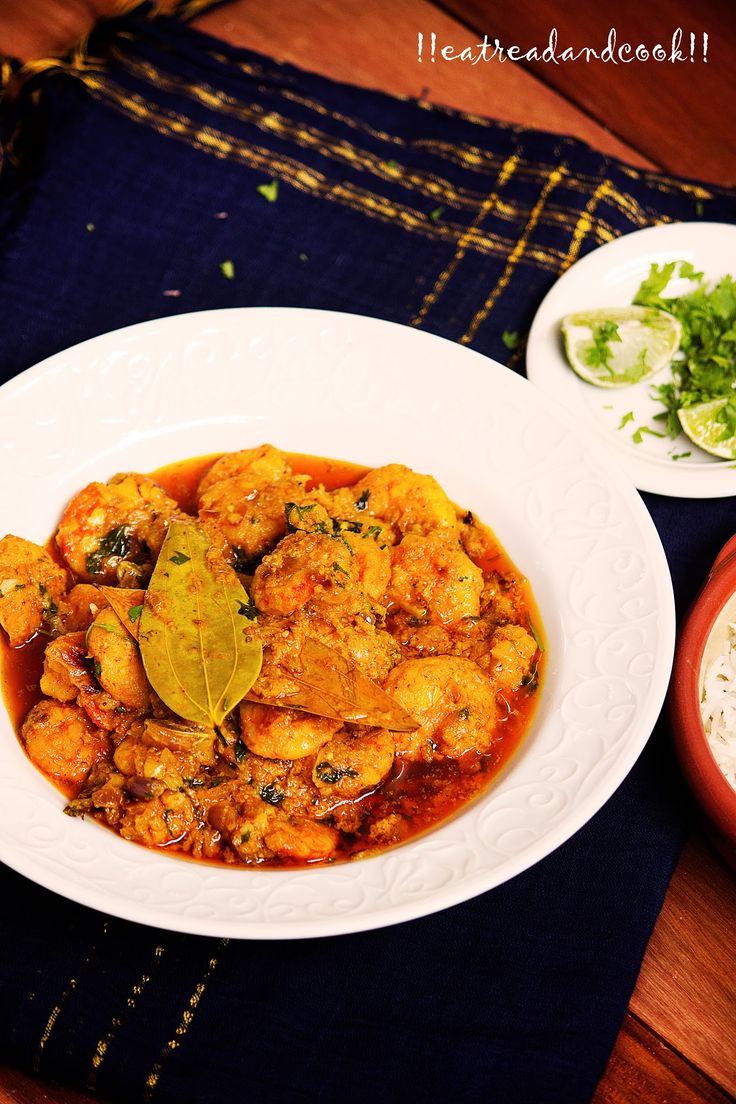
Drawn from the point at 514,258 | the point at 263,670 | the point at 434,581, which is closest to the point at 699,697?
the point at 434,581

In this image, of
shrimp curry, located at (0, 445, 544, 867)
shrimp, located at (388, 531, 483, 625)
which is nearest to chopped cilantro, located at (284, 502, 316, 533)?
shrimp curry, located at (0, 445, 544, 867)

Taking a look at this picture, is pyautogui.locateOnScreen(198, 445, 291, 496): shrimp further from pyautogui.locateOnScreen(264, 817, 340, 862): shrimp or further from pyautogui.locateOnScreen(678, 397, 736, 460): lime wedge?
pyautogui.locateOnScreen(678, 397, 736, 460): lime wedge

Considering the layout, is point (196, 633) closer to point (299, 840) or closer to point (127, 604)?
point (127, 604)

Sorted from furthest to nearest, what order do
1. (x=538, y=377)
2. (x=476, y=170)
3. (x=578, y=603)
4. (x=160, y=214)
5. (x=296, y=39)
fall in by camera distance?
1. (x=296, y=39)
2. (x=476, y=170)
3. (x=160, y=214)
4. (x=538, y=377)
5. (x=578, y=603)

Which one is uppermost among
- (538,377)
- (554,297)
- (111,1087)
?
(554,297)

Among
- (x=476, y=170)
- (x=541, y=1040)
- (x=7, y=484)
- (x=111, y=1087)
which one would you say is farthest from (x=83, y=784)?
(x=476, y=170)

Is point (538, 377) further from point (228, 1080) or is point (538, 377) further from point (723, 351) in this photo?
point (228, 1080)

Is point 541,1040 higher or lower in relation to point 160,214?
lower

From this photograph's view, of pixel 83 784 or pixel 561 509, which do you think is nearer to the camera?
pixel 83 784
